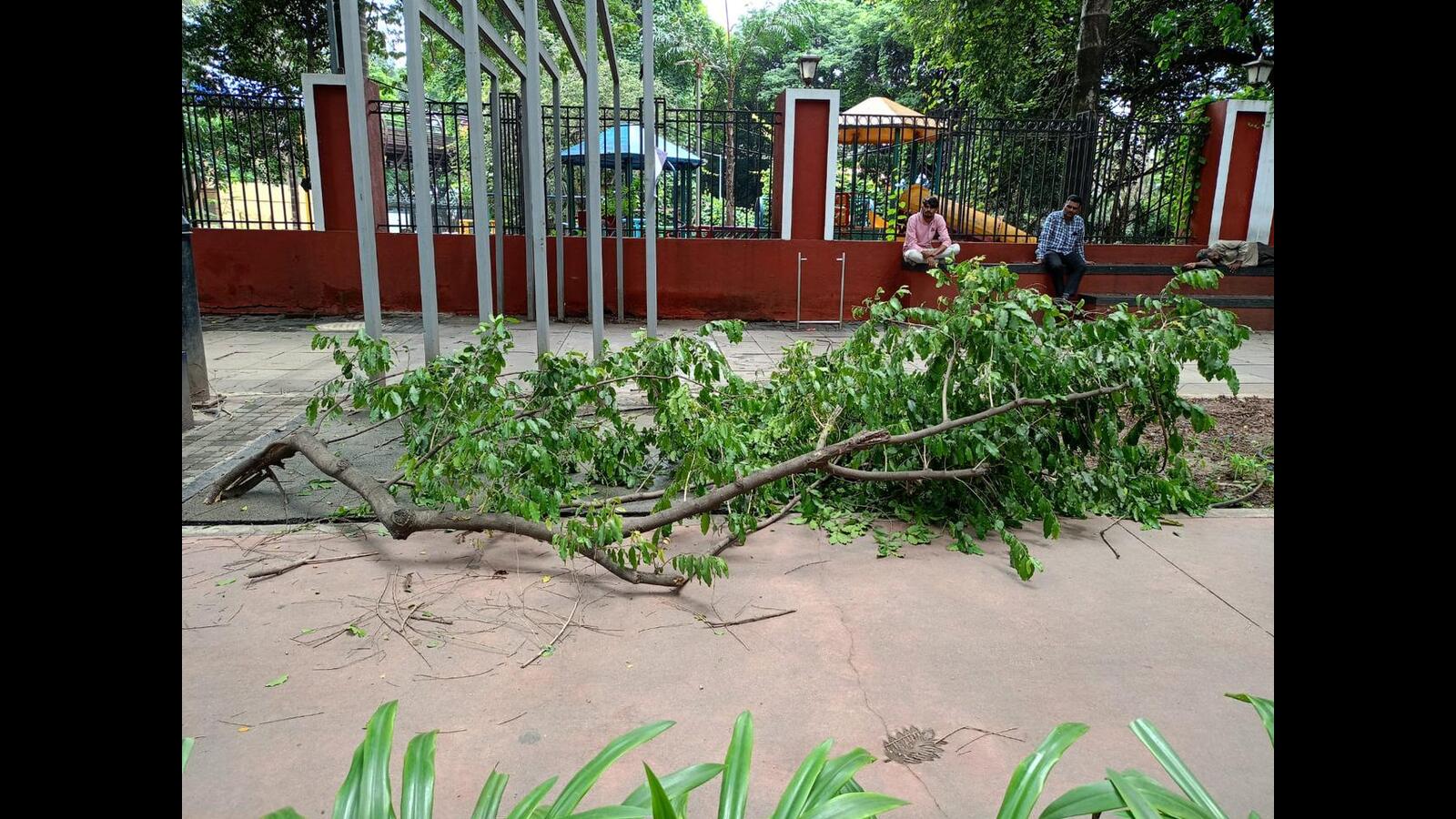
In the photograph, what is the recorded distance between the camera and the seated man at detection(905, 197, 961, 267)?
10.6 m

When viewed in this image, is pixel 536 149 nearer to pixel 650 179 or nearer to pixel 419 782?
pixel 650 179

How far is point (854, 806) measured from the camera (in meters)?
1.43

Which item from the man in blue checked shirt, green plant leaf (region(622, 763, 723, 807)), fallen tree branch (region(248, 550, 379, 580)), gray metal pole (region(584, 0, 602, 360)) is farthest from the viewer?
the man in blue checked shirt

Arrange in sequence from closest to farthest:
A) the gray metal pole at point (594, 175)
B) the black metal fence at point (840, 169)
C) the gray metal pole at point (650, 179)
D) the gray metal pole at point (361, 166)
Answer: the gray metal pole at point (361, 166) → the gray metal pole at point (594, 175) → the gray metal pole at point (650, 179) → the black metal fence at point (840, 169)

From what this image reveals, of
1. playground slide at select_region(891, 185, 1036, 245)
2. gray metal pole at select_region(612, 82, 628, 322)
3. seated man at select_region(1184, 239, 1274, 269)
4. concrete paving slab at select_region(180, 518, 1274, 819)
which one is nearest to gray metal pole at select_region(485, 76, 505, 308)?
gray metal pole at select_region(612, 82, 628, 322)

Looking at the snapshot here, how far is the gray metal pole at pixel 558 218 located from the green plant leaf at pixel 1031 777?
838cm

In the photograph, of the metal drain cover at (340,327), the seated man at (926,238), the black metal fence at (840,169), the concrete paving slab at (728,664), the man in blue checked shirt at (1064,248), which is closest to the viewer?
the concrete paving slab at (728,664)

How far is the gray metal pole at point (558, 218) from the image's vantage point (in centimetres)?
900

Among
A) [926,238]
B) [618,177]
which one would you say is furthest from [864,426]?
[926,238]

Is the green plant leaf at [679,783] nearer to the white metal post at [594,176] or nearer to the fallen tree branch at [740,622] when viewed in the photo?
the fallen tree branch at [740,622]

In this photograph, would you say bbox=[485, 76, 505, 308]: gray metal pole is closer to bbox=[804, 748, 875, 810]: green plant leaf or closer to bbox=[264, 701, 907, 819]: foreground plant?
bbox=[264, 701, 907, 819]: foreground plant

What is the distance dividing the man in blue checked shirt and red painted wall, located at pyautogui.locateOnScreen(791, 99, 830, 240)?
2893 mm

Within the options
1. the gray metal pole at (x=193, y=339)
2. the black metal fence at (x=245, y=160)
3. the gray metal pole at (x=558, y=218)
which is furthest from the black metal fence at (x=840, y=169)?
the gray metal pole at (x=193, y=339)
